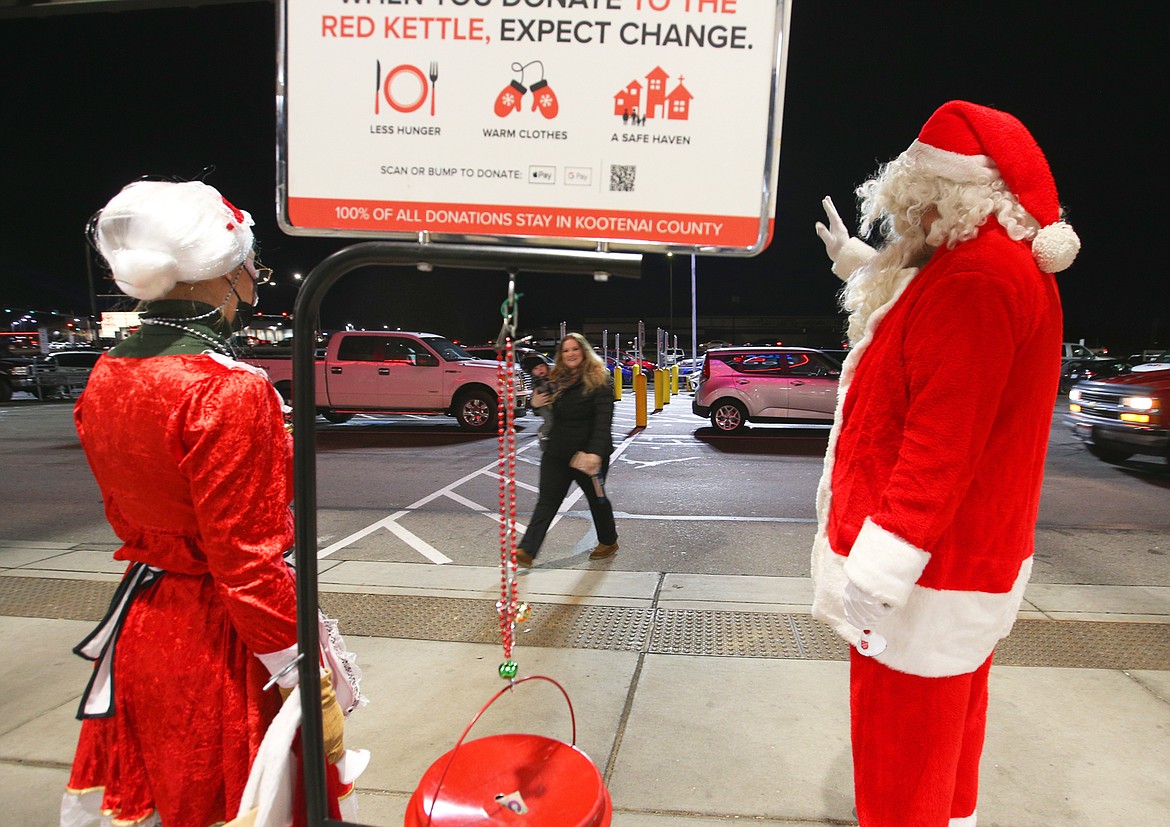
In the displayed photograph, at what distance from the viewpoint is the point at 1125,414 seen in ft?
25.7

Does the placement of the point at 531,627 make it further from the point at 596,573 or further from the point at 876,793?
the point at 876,793

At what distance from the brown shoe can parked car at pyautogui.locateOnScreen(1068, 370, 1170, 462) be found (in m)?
6.72

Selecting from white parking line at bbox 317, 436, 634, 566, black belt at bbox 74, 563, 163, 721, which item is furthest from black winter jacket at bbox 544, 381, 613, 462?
black belt at bbox 74, 563, 163, 721

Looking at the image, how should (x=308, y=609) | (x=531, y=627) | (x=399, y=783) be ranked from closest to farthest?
1. (x=308, y=609)
2. (x=399, y=783)
3. (x=531, y=627)

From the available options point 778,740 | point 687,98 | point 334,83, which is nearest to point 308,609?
point 334,83

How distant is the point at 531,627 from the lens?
3830 mm

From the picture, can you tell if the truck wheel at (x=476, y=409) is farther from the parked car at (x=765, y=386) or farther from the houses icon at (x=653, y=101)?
the houses icon at (x=653, y=101)

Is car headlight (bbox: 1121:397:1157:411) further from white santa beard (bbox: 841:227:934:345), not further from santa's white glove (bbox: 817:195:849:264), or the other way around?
white santa beard (bbox: 841:227:934:345)

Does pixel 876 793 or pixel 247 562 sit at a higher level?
pixel 247 562

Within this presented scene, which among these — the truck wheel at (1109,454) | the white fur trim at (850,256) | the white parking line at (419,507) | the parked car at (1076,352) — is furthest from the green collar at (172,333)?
the parked car at (1076,352)

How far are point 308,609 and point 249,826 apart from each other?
1.47ft

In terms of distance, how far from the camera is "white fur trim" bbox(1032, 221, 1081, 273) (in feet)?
4.93

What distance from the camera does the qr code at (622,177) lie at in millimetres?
1297

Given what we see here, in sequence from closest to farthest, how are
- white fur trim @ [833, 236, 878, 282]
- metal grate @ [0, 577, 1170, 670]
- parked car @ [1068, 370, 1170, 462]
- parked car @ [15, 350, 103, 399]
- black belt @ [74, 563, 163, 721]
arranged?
black belt @ [74, 563, 163, 721]
white fur trim @ [833, 236, 878, 282]
metal grate @ [0, 577, 1170, 670]
parked car @ [1068, 370, 1170, 462]
parked car @ [15, 350, 103, 399]
